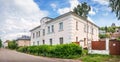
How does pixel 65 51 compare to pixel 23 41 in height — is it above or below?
below

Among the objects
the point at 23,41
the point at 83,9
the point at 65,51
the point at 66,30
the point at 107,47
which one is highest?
the point at 83,9

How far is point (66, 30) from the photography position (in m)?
37.4

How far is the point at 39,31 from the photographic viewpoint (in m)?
53.2

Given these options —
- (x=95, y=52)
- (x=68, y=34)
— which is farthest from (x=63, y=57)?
(x=68, y=34)

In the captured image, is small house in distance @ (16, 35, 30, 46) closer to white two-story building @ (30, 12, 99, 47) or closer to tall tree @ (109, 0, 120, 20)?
white two-story building @ (30, 12, 99, 47)

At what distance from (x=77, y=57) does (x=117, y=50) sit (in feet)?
15.5

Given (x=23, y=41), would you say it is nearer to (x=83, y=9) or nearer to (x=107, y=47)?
(x=83, y=9)

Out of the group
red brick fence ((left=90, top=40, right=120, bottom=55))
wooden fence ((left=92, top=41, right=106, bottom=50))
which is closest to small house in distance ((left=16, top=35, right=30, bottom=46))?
wooden fence ((left=92, top=41, right=106, bottom=50))

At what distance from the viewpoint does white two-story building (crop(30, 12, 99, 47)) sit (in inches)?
1441

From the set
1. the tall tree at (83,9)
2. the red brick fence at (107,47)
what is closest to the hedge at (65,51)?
the red brick fence at (107,47)

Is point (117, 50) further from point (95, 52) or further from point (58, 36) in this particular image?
point (58, 36)

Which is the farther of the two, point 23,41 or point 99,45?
point 23,41

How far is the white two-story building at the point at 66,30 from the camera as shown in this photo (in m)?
36.6

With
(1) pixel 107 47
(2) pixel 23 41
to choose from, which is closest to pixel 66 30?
(1) pixel 107 47
